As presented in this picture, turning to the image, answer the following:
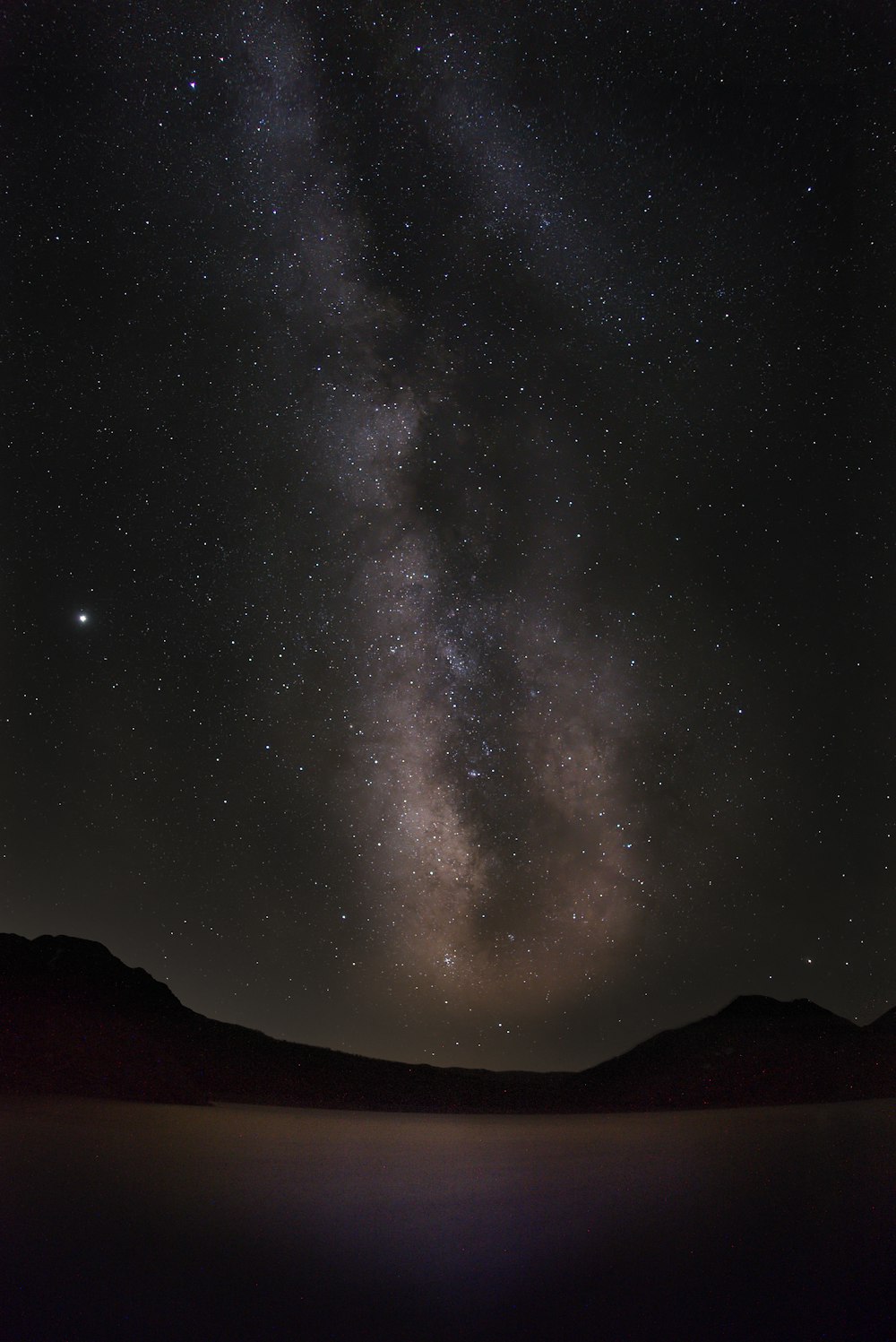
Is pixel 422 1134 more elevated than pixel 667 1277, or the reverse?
pixel 667 1277

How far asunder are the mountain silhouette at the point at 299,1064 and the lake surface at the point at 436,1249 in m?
28.5

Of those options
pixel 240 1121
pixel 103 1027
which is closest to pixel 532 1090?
pixel 103 1027

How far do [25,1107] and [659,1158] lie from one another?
52.8 feet

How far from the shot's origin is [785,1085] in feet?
221

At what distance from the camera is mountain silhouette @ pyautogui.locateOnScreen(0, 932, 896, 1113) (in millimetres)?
41812

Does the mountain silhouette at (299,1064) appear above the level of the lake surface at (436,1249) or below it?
below

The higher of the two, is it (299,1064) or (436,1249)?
(436,1249)

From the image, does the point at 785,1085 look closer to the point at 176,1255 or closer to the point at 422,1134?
the point at 422,1134

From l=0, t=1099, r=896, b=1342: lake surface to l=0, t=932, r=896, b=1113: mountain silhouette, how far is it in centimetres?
2853

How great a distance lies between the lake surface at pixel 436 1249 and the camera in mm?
4332

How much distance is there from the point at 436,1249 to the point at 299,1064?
75846mm

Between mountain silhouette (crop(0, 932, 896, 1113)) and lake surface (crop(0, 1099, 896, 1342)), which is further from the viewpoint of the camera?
mountain silhouette (crop(0, 932, 896, 1113))

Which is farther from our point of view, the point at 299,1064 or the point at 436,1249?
the point at 299,1064

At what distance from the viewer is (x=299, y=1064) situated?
74.2 meters
